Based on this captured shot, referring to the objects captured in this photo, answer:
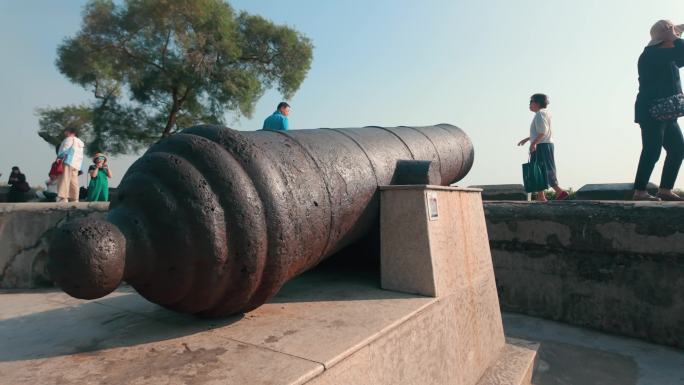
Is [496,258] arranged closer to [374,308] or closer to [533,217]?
[533,217]

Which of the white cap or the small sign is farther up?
the white cap

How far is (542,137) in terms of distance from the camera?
210 inches

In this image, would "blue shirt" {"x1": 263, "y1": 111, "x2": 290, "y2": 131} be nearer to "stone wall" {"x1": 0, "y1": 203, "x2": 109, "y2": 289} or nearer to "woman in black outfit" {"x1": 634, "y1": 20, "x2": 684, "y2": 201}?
"stone wall" {"x1": 0, "y1": 203, "x2": 109, "y2": 289}

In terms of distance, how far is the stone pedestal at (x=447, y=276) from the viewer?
228 cm

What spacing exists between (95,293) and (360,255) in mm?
1848

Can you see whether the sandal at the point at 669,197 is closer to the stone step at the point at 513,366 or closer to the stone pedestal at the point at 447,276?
the stone step at the point at 513,366

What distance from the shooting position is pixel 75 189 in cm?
636

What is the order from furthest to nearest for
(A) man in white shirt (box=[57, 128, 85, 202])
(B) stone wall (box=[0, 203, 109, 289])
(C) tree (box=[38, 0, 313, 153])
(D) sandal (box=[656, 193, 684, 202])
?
1. (C) tree (box=[38, 0, 313, 153])
2. (A) man in white shirt (box=[57, 128, 85, 202])
3. (D) sandal (box=[656, 193, 684, 202])
4. (B) stone wall (box=[0, 203, 109, 289])

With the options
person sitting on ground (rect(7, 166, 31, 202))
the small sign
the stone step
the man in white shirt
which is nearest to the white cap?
the stone step

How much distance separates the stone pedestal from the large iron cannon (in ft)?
1.96

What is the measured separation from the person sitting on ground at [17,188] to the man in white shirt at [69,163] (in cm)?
469

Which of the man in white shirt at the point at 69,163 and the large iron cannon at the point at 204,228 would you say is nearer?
the large iron cannon at the point at 204,228

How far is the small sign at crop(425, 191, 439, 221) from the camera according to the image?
242 cm

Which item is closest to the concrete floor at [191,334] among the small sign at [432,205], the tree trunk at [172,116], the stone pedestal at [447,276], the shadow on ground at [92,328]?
the shadow on ground at [92,328]
